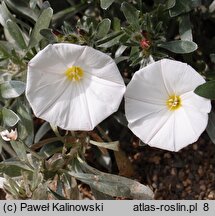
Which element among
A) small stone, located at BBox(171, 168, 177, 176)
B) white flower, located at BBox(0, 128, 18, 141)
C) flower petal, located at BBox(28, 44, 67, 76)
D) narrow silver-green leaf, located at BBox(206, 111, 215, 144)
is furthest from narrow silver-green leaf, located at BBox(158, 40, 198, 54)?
small stone, located at BBox(171, 168, 177, 176)

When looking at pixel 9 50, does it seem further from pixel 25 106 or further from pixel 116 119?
pixel 116 119

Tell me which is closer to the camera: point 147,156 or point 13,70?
point 13,70

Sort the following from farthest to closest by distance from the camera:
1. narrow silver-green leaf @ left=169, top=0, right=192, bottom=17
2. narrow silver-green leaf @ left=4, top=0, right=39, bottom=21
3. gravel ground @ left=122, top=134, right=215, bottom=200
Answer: gravel ground @ left=122, top=134, right=215, bottom=200, narrow silver-green leaf @ left=4, top=0, right=39, bottom=21, narrow silver-green leaf @ left=169, top=0, right=192, bottom=17

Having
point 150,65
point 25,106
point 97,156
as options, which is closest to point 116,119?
point 97,156

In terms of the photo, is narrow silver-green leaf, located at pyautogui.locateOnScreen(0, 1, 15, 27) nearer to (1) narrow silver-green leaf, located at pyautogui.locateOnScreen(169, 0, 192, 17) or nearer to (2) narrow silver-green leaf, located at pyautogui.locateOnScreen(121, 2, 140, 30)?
(2) narrow silver-green leaf, located at pyautogui.locateOnScreen(121, 2, 140, 30)

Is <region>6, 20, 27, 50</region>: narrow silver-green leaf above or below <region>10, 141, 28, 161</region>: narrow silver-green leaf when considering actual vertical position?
above

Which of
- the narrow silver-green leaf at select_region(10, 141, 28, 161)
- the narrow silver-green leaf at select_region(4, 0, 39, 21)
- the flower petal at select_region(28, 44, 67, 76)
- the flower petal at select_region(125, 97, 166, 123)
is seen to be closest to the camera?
the flower petal at select_region(28, 44, 67, 76)
